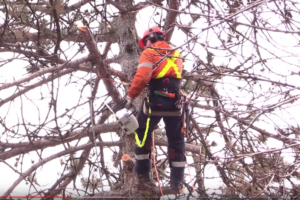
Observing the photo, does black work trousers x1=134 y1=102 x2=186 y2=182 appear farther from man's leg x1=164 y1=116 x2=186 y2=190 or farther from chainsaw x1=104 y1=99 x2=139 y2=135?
chainsaw x1=104 y1=99 x2=139 y2=135

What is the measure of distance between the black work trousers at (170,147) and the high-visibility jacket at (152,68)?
38 centimetres

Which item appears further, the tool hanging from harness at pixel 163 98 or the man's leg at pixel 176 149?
the man's leg at pixel 176 149

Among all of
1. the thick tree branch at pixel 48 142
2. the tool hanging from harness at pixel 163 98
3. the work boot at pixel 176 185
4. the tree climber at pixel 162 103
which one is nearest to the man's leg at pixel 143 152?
the tree climber at pixel 162 103

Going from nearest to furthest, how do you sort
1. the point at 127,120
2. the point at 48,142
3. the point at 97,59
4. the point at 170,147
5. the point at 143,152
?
→ the point at 127,120
the point at 97,59
the point at 143,152
the point at 170,147
the point at 48,142

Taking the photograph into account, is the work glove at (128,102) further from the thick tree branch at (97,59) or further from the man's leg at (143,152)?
the thick tree branch at (97,59)

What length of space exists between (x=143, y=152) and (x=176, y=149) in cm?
39

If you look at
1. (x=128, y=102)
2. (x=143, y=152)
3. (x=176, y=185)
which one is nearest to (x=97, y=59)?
(x=128, y=102)

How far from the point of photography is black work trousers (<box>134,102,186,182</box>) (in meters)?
3.33

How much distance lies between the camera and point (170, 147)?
3471mm

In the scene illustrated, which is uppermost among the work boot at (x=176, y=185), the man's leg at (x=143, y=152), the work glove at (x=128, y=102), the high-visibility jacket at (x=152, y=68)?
the high-visibility jacket at (x=152, y=68)

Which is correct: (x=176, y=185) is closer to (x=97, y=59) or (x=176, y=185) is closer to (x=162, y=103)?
(x=162, y=103)

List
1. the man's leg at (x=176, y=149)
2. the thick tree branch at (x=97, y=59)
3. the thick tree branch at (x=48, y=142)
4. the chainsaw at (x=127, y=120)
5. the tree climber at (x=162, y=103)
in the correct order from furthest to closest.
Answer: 1. the thick tree branch at (x=48, y=142)
2. the man's leg at (x=176, y=149)
3. the tree climber at (x=162, y=103)
4. the chainsaw at (x=127, y=120)
5. the thick tree branch at (x=97, y=59)

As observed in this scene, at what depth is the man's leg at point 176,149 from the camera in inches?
132

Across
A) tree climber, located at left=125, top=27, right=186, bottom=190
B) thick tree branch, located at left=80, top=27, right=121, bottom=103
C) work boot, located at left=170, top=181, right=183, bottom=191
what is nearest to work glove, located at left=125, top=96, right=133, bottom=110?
tree climber, located at left=125, top=27, right=186, bottom=190
